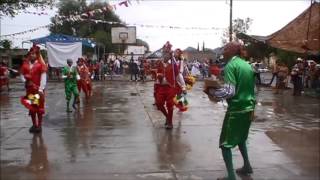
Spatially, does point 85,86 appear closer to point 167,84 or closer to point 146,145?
point 167,84

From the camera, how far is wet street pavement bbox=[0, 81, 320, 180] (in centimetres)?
709

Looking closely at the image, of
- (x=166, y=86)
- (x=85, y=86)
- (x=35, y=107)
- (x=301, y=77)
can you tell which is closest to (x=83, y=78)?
(x=85, y=86)

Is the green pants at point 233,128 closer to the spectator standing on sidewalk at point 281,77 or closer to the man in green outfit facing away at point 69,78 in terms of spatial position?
the man in green outfit facing away at point 69,78

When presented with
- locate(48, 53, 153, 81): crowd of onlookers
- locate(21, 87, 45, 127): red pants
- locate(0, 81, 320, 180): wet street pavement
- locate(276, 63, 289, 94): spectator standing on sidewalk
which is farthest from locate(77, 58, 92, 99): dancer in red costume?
locate(48, 53, 153, 81): crowd of onlookers

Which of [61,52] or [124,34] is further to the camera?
[124,34]

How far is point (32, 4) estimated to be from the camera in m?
31.4

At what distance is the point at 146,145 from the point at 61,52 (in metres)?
24.0

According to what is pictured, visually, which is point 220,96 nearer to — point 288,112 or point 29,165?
point 29,165

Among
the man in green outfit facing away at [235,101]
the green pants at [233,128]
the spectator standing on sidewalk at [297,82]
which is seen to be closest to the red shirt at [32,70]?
the man in green outfit facing away at [235,101]

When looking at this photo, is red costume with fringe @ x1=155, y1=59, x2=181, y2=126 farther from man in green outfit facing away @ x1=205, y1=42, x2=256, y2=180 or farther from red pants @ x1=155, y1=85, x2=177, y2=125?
man in green outfit facing away @ x1=205, y1=42, x2=256, y2=180

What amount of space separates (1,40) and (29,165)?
22.2 meters

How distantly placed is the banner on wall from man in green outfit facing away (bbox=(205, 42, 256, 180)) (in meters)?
25.8

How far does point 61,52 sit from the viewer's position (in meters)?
32.1

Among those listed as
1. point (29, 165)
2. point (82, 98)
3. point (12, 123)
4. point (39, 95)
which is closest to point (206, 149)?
point (29, 165)
